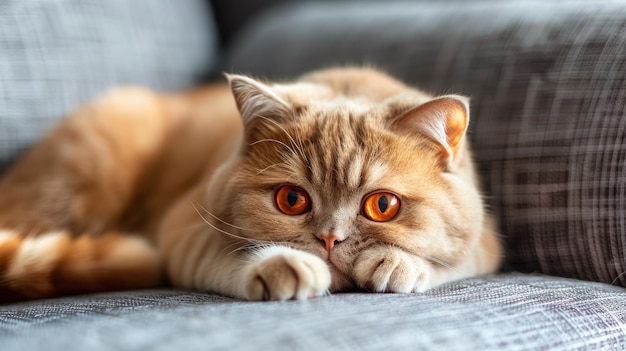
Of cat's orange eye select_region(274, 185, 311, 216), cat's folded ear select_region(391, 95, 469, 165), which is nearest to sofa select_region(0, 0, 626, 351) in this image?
cat's orange eye select_region(274, 185, 311, 216)

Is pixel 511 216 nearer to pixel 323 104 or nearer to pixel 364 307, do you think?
pixel 323 104

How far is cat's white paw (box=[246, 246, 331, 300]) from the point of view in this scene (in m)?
1.29

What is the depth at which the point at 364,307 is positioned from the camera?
121cm

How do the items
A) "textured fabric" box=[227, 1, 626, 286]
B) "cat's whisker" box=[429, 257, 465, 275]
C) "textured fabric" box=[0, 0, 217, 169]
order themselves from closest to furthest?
"cat's whisker" box=[429, 257, 465, 275]
"textured fabric" box=[227, 1, 626, 286]
"textured fabric" box=[0, 0, 217, 169]

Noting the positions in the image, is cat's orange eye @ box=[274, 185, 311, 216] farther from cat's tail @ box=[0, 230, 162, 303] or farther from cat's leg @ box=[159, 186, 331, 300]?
cat's tail @ box=[0, 230, 162, 303]

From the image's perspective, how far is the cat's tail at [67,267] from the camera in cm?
165

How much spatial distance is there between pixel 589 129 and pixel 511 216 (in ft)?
1.08

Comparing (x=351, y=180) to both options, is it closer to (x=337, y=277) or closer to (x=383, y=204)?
(x=383, y=204)

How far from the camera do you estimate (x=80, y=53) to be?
254cm

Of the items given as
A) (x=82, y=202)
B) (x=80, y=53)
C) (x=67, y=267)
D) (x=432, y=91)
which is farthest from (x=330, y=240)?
(x=80, y=53)

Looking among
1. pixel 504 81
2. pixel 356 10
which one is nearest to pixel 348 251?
pixel 504 81

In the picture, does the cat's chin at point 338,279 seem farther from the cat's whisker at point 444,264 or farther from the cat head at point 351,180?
the cat's whisker at point 444,264

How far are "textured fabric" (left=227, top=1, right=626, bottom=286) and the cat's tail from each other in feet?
3.42

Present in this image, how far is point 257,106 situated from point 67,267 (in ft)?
2.17
